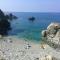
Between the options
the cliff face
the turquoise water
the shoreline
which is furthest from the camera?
the turquoise water

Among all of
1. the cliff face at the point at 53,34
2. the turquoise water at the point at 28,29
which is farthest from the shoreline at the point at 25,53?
the turquoise water at the point at 28,29

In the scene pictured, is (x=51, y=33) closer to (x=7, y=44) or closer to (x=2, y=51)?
(x=7, y=44)

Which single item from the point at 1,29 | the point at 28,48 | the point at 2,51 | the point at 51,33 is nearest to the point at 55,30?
the point at 51,33

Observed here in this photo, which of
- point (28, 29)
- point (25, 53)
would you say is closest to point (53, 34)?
point (25, 53)

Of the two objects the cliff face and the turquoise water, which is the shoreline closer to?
the cliff face

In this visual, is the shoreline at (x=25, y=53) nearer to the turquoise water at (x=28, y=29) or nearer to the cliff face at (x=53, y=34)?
the cliff face at (x=53, y=34)

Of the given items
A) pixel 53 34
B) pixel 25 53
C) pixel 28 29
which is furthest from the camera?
pixel 28 29

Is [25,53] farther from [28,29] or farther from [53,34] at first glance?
[28,29]

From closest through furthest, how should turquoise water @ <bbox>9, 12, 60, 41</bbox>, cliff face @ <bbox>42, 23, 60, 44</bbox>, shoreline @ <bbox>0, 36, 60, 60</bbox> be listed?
shoreline @ <bbox>0, 36, 60, 60</bbox>
cliff face @ <bbox>42, 23, 60, 44</bbox>
turquoise water @ <bbox>9, 12, 60, 41</bbox>

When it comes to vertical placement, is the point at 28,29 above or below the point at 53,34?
below

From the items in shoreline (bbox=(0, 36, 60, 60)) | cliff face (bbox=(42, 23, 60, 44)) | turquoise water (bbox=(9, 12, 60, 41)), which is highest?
cliff face (bbox=(42, 23, 60, 44))

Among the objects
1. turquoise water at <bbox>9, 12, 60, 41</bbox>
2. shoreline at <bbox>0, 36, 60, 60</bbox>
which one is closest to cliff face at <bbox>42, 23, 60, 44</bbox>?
shoreline at <bbox>0, 36, 60, 60</bbox>

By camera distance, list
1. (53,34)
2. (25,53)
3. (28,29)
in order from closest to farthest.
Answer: (25,53)
(53,34)
(28,29)

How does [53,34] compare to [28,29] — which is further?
[28,29]
